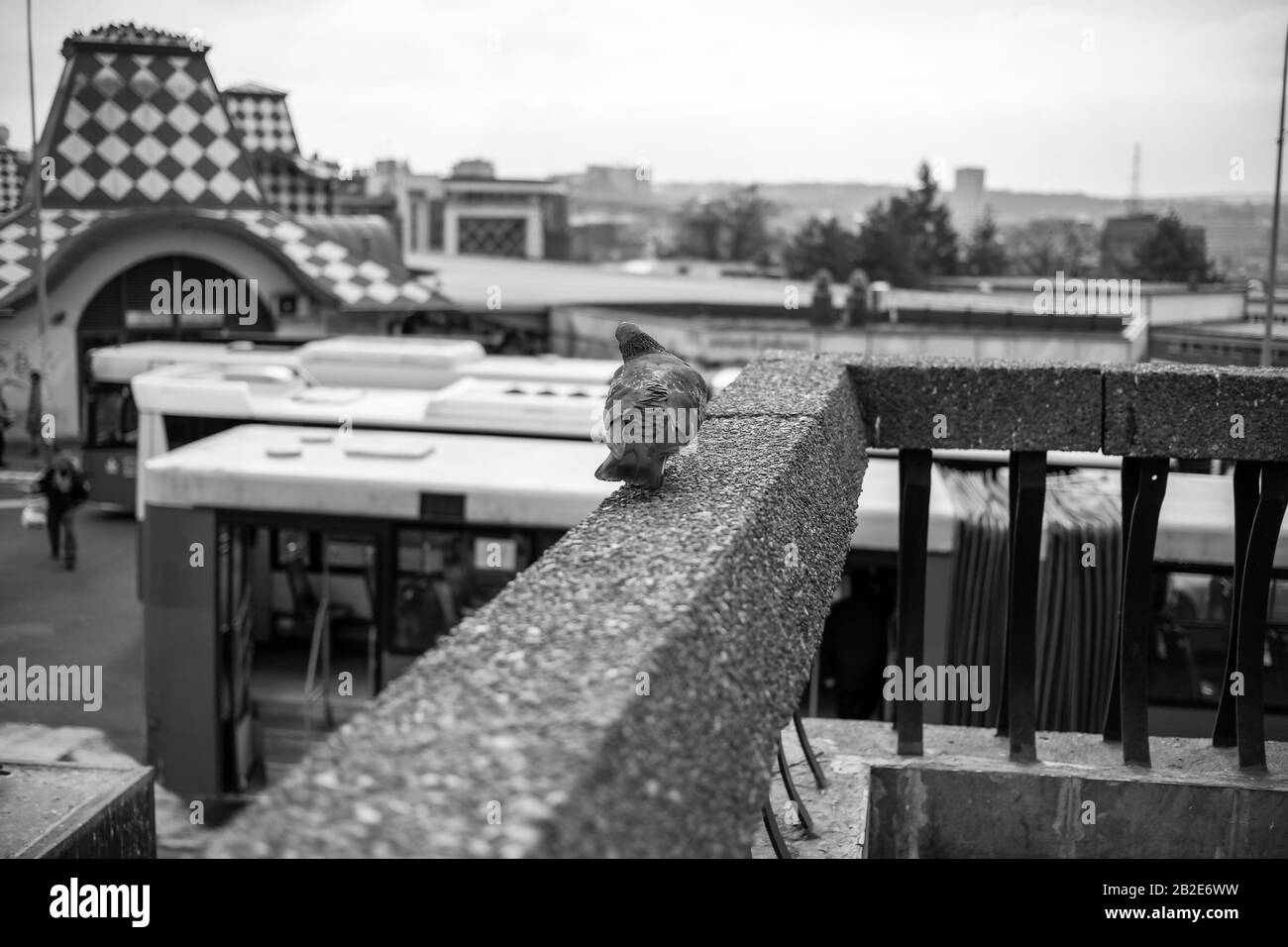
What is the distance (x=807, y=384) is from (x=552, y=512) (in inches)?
215

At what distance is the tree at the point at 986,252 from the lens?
42.9 m

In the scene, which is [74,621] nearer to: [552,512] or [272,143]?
[552,512]

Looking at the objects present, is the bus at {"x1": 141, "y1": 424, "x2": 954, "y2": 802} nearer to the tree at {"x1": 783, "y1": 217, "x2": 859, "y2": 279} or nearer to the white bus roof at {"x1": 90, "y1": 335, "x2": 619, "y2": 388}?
the white bus roof at {"x1": 90, "y1": 335, "x2": 619, "y2": 388}

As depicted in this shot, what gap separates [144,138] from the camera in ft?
87.8

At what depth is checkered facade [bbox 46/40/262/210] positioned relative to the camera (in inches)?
1019

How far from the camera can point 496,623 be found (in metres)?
2.58

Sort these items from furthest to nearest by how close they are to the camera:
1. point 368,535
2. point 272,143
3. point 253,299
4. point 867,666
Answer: point 272,143
point 253,299
point 368,535
point 867,666

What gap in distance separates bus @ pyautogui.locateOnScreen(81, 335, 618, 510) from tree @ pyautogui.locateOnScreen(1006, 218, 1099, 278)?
916cm

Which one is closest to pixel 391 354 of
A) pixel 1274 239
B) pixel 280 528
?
pixel 280 528

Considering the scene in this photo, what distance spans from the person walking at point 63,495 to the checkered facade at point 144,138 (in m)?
10.0

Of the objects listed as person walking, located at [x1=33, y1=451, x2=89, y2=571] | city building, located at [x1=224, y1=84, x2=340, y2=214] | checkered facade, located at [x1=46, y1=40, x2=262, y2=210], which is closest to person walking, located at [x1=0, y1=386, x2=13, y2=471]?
checkered facade, located at [x1=46, y1=40, x2=262, y2=210]

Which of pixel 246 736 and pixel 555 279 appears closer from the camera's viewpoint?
pixel 246 736
